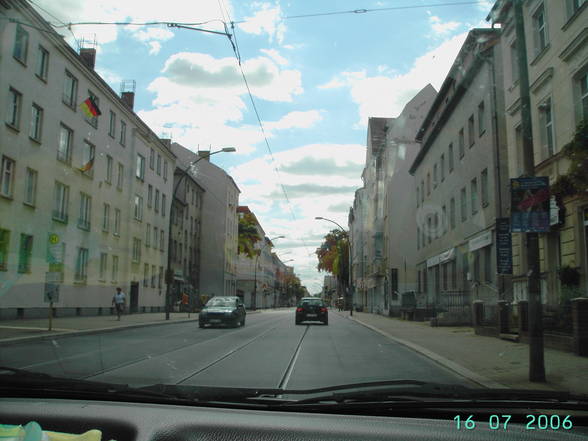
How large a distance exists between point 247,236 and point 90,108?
245 feet

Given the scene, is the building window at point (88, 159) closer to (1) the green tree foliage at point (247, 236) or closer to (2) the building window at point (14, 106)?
(2) the building window at point (14, 106)

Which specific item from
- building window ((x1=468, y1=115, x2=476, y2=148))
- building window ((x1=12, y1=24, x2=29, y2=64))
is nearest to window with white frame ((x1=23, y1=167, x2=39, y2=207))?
building window ((x1=12, y1=24, x2=29, y2=64))

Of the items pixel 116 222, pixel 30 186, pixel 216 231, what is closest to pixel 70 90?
pixel 30 186

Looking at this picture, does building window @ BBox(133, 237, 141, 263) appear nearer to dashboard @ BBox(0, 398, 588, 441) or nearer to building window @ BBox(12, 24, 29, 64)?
building window @ BBox(12, 24, 29, 64)

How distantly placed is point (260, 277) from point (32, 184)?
81599 mm

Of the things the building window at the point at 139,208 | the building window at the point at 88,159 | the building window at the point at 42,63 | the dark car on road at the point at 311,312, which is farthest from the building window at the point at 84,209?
the dark car on road at the point at 311,312

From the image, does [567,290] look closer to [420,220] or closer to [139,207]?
[139,207]

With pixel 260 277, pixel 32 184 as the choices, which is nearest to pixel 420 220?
pixel 32 184

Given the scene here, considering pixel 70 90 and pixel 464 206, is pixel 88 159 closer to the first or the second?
pixel 70 90

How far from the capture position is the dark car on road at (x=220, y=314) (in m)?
23.4

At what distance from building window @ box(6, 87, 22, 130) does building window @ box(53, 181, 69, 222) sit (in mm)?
2080

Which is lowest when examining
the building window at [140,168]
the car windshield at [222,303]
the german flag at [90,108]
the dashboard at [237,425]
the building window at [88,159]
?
the dashboard at [237,425]

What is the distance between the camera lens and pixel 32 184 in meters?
14.3

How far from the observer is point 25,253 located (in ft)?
51.2
